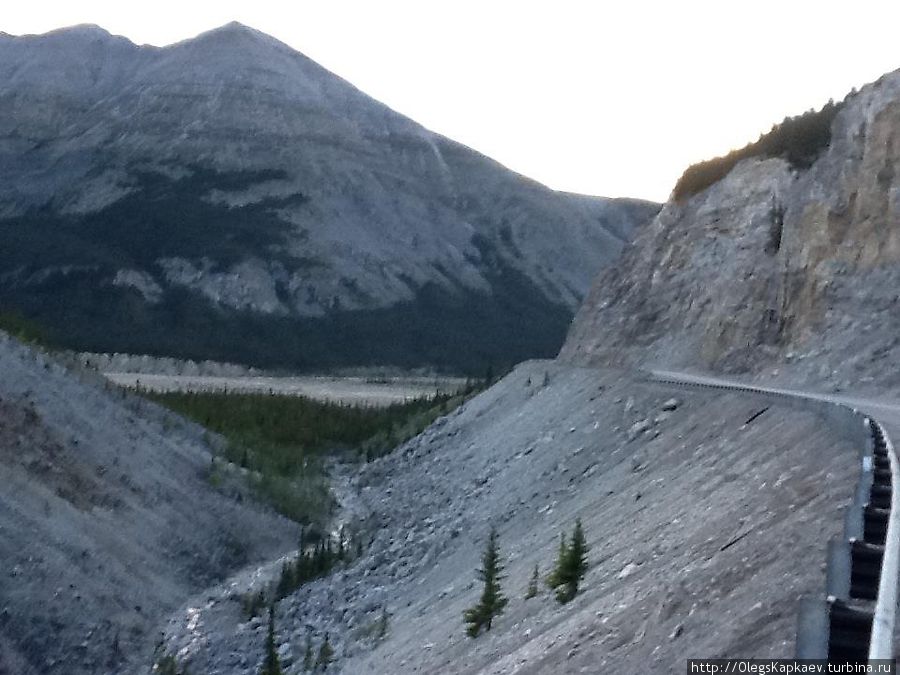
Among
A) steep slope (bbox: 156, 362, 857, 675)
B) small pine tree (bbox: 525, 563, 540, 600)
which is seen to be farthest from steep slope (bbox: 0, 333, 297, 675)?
small pine tree (bbox: 525, 563, 540, 600)

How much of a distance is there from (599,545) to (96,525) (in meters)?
12.5

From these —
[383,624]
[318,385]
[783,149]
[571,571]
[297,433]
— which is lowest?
[318,385]

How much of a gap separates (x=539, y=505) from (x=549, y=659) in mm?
11244

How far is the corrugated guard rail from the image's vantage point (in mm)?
6117

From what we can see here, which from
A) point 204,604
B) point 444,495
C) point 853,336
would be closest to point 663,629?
point 204,604

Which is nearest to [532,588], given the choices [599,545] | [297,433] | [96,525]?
[599,545]

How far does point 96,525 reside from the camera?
22.8 meters

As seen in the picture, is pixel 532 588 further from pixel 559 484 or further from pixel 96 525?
pixel 96 525

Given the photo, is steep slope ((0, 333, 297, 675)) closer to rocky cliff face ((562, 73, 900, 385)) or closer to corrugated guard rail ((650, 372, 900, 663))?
corrugated guard rail ((650, 372, 900, 663))

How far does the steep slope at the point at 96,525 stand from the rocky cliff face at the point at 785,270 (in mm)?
13863

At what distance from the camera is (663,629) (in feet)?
29.1

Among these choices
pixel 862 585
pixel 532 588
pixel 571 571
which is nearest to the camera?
pixel 862 585

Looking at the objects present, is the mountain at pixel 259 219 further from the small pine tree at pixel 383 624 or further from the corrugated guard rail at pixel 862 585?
the corrugated guard rail at pixel 862 585

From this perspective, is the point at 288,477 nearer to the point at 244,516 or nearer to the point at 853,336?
the point at 244,516
